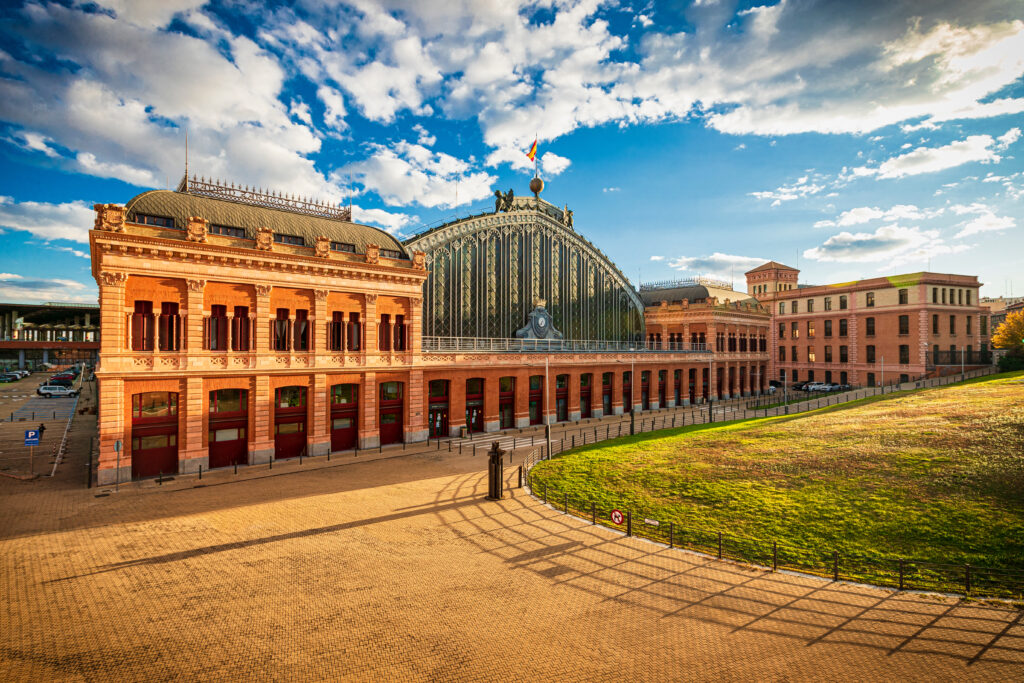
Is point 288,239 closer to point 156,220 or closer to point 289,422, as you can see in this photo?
point 156,220

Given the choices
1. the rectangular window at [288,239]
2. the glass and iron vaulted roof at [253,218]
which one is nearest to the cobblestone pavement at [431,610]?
the glass and iron vaulted roof at [253,218]

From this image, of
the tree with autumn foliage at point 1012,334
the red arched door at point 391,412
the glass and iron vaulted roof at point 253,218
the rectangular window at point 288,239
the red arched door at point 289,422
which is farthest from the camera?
the tree with autumn foliage at point 1012,334

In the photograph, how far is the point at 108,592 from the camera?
14.6 m

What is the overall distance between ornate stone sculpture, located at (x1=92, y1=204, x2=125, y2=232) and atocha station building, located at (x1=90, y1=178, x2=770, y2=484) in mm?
76

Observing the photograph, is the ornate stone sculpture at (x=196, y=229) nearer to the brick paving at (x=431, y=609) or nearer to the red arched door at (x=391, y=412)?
the red arched door at (x=391, y=412)

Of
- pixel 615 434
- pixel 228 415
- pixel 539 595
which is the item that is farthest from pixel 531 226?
pixel 539 595

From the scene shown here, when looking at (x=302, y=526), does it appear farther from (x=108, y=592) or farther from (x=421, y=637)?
(x=421, y=637)

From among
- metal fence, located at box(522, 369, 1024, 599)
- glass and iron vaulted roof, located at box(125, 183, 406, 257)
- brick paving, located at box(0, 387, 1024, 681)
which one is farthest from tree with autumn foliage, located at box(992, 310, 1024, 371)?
glass and iron vaulted roof, located at box(125, 183, 406, 257)

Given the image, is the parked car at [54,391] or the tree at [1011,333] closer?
the parked car at [54,391]

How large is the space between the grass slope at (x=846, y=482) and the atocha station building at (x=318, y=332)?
14011 mm

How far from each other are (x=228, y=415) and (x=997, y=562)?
3839 cm

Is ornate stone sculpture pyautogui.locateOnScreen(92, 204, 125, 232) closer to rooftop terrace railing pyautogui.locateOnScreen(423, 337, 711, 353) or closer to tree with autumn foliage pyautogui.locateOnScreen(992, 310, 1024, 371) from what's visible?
rooftop terrace railing pyautogui.locateOnScreen(423, 337, 711, 353)

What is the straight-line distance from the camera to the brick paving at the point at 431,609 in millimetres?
11180

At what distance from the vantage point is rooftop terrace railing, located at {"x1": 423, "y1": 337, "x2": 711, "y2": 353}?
45.6 metres
